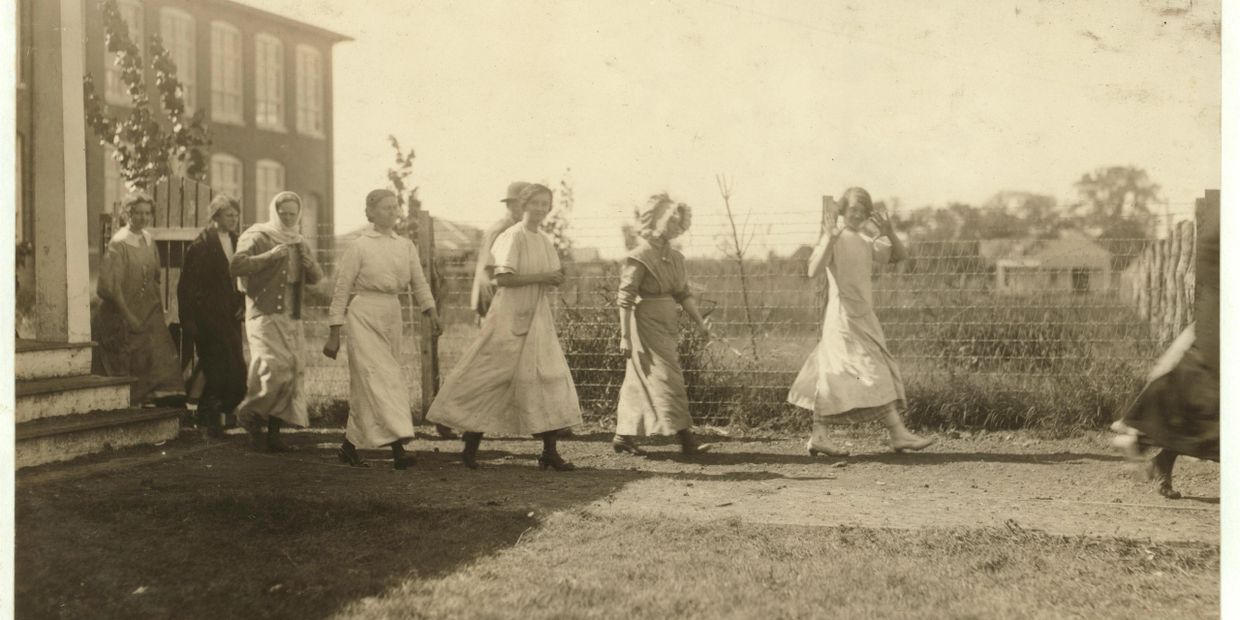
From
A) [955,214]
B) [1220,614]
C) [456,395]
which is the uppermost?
[955,214]

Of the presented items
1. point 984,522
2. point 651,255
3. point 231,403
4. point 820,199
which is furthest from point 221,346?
point 984,522

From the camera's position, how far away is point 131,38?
10859mm

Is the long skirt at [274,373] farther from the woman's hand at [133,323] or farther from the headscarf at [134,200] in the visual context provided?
the headscarf at [134,200]

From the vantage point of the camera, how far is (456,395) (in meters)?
6.55

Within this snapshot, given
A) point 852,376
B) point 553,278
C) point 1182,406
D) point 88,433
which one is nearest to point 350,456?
point 88,433

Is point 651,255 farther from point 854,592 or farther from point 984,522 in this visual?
point 854,592

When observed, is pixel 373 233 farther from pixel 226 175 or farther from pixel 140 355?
pixel 226 175

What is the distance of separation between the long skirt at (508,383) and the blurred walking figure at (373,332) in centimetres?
30

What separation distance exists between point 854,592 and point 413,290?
3.98 m

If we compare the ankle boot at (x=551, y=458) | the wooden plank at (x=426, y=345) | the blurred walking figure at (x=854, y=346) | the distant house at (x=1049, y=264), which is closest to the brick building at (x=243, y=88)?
the wooden plank at (x=426, y=345)

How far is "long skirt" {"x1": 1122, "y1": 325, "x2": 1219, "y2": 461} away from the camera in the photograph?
4.67m

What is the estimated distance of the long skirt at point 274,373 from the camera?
24.1 ft

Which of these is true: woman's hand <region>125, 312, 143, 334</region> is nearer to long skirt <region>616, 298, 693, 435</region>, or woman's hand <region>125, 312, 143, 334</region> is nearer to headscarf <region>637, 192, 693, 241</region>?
long skirt <region>616, 298, 693, 435</region>

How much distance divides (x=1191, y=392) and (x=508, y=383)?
12.4ft
